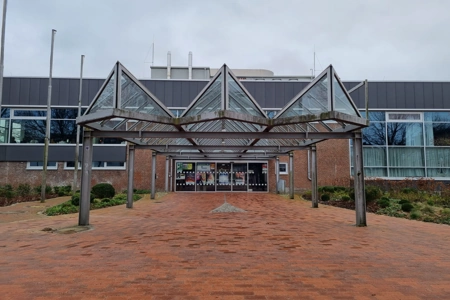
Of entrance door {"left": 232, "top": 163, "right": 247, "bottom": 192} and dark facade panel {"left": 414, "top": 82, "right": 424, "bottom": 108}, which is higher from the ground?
dark facade panel {"left": 414, "top": 82, "right": 424, "bottom": 108}

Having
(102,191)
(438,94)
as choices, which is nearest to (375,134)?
(438,94)

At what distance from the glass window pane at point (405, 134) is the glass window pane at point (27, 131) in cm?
2633

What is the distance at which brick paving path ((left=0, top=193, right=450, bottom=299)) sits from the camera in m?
4.37

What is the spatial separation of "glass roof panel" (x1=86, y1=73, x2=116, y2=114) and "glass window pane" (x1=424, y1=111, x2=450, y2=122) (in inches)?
986

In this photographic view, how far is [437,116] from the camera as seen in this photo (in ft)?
85.3

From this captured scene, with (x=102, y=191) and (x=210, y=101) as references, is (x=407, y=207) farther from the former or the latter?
(x=102, y=191)

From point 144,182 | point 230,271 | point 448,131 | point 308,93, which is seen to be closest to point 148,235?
point 230,271

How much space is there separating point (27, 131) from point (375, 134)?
2637 cm

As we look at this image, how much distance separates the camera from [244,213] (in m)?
13.0

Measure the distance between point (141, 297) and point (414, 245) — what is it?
5.90 m

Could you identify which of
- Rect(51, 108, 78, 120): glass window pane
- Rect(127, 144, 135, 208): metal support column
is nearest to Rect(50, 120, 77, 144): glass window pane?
Rect(51, 108, 78, 120): glass window pane

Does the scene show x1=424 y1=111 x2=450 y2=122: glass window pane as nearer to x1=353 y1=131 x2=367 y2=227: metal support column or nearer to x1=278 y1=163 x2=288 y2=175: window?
x1=278 y1=163 x2=288 y2=175: window

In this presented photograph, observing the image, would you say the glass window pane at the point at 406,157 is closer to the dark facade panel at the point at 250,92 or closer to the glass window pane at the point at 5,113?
the dark facade panel at the point at 250,92

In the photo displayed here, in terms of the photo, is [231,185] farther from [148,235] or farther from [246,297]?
[246,297]
